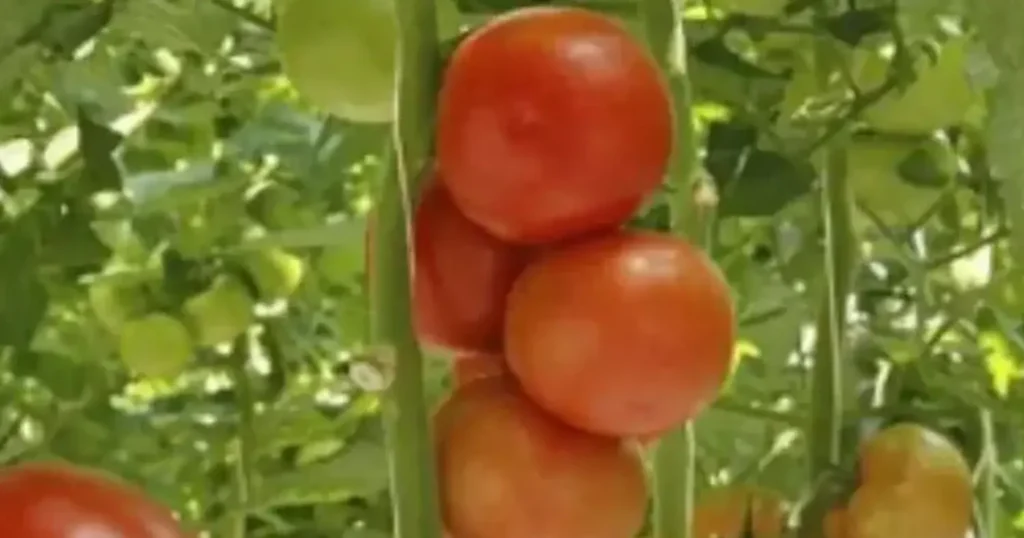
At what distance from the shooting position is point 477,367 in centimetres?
52

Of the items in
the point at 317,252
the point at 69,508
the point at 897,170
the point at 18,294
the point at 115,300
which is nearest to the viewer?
the point at 69,508

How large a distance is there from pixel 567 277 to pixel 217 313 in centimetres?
33

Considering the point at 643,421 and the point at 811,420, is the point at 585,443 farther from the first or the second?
the point at 811,420

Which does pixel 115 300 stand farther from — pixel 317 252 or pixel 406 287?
pixel 406 287

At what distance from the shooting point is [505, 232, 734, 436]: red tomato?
1.49ft

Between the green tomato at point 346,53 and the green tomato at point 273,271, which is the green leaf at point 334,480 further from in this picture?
the green tomato at point 346,53

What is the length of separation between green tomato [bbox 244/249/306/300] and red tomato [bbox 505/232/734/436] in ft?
1.15

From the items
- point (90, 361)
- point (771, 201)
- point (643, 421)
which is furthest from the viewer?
point (90, 361)

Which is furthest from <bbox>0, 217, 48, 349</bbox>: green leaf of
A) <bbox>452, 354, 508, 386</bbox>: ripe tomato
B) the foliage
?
<bbox>452, 354, 508, 386</bbox>: ripe tomato

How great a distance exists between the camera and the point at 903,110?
0.66m

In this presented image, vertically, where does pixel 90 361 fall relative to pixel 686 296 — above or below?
below

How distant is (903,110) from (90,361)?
0.30 meters

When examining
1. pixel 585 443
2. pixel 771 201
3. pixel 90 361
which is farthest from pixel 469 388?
pixel 90 361

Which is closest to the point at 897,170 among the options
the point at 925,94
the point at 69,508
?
the point at 925,94
